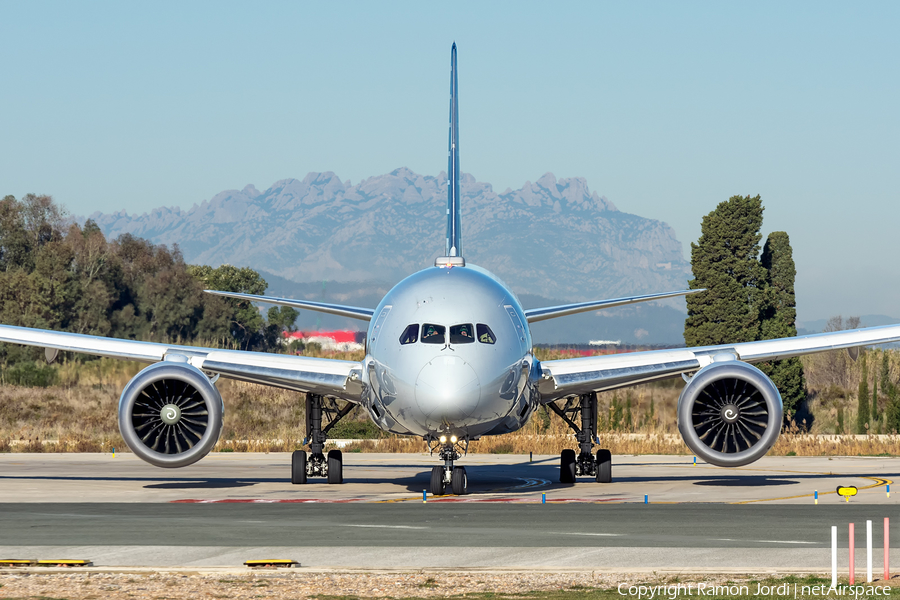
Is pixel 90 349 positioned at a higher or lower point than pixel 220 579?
higher

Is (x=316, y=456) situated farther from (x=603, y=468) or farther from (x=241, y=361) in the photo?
(x=603, y=468)

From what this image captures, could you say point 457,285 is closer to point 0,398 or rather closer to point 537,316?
point 537,316

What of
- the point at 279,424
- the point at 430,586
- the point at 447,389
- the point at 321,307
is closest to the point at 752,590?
the point at 430,586

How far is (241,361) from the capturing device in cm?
2586

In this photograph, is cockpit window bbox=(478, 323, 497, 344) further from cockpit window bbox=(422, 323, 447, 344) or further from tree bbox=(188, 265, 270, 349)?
tree bbox=(188, 265, 270, 349)

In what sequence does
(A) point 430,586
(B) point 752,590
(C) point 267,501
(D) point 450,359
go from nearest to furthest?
(B) point 752,590, (A) point 430,586, (D) point 450,359, (C) point 267,501

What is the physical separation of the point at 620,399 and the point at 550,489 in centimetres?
2054

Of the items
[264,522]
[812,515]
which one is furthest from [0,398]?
[812,515]

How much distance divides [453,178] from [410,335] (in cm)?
1067

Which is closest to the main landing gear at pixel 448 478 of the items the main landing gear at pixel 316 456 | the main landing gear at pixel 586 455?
the main landing gear at pixel 316 456

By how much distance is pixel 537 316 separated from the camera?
94.2ft

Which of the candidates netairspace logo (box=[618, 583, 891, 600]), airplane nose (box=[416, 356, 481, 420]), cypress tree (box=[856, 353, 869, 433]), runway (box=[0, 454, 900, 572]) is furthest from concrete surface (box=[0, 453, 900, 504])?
cypress tree (box=[856, 353, 869, 433])

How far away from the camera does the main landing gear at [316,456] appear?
27.1 m

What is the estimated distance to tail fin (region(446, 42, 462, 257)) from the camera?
31.0 metres
